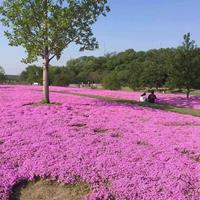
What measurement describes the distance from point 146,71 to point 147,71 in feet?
0.95

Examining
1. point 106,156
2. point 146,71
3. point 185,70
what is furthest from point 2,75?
point 106,156

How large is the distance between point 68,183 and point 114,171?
1297mm

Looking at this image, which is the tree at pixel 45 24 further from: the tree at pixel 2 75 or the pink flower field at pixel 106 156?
the tree at pixel 2 75

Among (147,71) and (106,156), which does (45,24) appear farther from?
(147,71)

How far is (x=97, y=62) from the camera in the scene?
155125 millimetres

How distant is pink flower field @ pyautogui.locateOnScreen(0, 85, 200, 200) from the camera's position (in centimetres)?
994

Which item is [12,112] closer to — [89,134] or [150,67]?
[89,134]

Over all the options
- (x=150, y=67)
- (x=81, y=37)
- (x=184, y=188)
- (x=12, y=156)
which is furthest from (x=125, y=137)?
(x=150, y=67)

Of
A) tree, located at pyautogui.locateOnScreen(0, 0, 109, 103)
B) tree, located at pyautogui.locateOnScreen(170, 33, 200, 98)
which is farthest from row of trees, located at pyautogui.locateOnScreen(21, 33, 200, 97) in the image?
tree, located at pyautogui.locateOnScreen(0, 0, 109, 103)

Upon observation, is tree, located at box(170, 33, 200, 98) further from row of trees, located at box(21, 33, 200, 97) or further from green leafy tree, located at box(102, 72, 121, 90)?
green leafy tree, located at box(102, 72, 121, 90)

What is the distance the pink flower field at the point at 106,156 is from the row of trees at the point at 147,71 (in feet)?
75.6

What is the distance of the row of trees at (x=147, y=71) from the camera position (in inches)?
1662

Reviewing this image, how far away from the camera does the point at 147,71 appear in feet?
260

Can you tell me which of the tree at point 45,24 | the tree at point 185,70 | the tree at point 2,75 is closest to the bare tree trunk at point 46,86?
the tree at point 45,24
